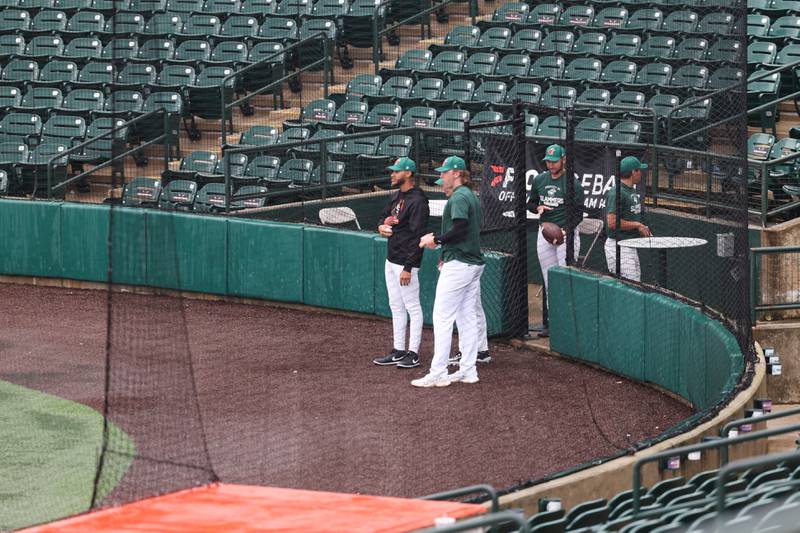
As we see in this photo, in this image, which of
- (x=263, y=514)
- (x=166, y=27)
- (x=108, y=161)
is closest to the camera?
(x=263, y=514)

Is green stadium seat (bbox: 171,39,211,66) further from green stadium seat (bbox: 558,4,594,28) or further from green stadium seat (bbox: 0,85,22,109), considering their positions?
green stadium seat (bbox: 558,4,594,28)

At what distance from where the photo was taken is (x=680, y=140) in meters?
14.9

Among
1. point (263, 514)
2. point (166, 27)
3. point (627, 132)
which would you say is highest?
point (166, 27)

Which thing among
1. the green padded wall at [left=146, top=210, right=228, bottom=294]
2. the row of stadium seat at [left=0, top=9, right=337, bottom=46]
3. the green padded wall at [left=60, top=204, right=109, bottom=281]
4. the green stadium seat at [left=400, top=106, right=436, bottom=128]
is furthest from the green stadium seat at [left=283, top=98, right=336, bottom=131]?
the green padded wall at [left=60, top=204, right=109, bottom=281]

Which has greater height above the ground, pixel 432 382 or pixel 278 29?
pixel 278 29

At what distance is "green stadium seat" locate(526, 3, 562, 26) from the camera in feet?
64.6

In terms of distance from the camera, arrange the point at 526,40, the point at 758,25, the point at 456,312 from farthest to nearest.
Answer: the point at 526,40 < the point at 758,25 < the point at 456,312

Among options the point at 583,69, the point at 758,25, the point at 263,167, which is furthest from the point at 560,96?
the point at 263,167

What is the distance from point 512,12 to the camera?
20172mm

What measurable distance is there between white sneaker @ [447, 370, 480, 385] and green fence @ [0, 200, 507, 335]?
1.46 metres

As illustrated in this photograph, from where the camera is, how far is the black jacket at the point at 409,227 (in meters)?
12.3

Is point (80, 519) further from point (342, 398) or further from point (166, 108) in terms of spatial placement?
point (166, 108)

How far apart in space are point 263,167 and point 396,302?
4754mm

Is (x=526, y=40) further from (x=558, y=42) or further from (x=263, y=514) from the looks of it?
(x=263, y=514)
